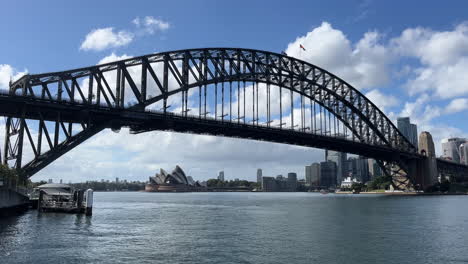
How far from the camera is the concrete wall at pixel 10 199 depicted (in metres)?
48.1

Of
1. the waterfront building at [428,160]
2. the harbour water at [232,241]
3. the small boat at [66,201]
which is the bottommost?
the harbour water at [232,241]

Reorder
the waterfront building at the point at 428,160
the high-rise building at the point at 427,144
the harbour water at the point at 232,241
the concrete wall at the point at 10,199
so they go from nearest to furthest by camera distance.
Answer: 1. the harbour water at the point at 232,241
2. the concrete wall at the point at 10,199
3. the waterfront building at the point at 428,160
4. the high-rise building at the point at 427,144

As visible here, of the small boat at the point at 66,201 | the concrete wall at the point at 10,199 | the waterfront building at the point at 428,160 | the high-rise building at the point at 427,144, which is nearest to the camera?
the concrete wall at the point at 10,199

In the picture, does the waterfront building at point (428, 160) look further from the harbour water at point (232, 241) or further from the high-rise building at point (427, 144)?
the harbour water at point (232, 241)

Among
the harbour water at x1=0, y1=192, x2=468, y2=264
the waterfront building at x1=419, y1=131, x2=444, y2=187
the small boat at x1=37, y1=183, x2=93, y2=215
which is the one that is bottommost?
the harbour water at x1=0, y1=192, x2=468, y2=264

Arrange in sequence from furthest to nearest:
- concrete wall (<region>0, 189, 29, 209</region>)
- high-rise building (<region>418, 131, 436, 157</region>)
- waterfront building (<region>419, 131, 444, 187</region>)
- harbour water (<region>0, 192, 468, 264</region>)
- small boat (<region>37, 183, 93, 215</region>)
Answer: high-rise building (<region>418, 131, 436, 157</region>), waterfront building (<region>419, 131, 444, 187</region>), small boat (<region>37, 183, 93, 215</region>), concrete wall (<region>0, 189, 29, 209</region>), harbour water (<region>0, 192, 468, 264</region>)

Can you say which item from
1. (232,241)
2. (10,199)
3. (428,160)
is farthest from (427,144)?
(10,199)

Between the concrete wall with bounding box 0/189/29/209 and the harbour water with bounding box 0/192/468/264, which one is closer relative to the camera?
the harbour water with bounding box 0/192/468/264

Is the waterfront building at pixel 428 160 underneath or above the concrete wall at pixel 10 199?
above

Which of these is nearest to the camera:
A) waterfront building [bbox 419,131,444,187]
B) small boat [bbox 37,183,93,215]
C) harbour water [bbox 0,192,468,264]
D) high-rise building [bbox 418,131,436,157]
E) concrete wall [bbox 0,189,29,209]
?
→ harbour water [bbox 0,192,468,264]

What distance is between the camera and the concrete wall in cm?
4811

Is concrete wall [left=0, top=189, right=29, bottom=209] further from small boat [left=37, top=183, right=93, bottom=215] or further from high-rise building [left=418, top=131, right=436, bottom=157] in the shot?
high-rise building [left=418, top=131, right=436, bottom=157]


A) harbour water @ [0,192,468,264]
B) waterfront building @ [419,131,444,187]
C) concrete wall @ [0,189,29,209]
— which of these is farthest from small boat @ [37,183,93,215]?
waterfront building @ [419,131,444,187]

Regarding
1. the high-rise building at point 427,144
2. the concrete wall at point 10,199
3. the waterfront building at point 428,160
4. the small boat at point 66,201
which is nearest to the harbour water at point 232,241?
the concrete wall at point 10,199
